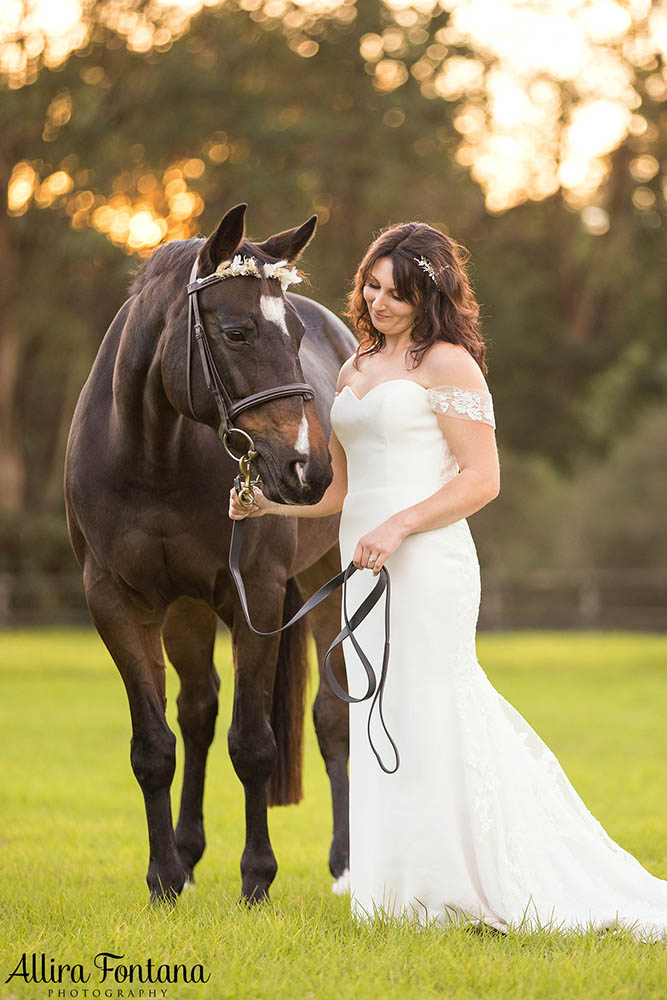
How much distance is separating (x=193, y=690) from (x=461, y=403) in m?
2.33

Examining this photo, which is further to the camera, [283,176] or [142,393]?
[283,176]

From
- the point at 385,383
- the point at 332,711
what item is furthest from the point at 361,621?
the point at 332,711

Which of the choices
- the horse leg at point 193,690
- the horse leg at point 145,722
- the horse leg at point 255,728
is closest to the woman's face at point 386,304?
the horse leg at point 255,728

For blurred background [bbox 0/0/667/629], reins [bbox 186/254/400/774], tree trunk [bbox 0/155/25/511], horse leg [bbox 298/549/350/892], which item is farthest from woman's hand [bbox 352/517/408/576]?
tree trunk [bbox 0/155/25/511]

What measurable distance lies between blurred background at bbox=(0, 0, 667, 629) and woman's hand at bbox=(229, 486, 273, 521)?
17.5m

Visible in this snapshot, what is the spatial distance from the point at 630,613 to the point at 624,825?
21.4 m

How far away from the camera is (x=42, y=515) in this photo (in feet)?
90.8

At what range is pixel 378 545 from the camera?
3.96 meters

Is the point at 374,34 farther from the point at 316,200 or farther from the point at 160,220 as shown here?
the point at 160,220

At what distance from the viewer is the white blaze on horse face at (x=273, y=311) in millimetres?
4117

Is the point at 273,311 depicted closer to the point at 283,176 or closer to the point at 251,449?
the point at 251,449

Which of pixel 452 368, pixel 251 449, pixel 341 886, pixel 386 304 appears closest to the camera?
pixel 251 449

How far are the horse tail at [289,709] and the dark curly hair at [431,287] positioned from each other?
2074 millimetres

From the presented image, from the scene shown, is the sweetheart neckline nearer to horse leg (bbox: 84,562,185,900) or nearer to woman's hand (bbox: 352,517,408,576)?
woman's hand (bbox: 352,517,408,576)
